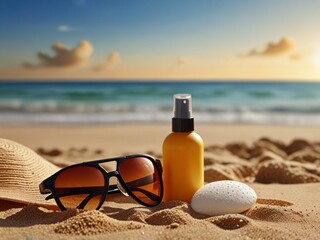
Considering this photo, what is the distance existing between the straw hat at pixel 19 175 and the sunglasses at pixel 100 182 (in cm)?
24

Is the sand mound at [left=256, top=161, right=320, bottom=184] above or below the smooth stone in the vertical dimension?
below

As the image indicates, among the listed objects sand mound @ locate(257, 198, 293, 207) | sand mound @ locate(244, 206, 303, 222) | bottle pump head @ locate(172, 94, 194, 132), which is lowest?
sand mound @ locate(257, 198, 293, 207)

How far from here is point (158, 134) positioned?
820 cm

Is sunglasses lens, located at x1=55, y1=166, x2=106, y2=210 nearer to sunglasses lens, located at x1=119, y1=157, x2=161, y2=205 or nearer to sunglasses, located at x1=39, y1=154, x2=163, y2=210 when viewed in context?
sunglasses, located at x1=39, y1=154, x2=163, y2=210

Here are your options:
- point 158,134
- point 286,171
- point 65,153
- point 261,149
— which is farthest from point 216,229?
point 158,134

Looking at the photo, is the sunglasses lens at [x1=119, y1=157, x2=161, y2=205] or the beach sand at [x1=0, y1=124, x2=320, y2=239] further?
the sunglasses lens at [x1=119, y1=157, x2=161, y2=205]

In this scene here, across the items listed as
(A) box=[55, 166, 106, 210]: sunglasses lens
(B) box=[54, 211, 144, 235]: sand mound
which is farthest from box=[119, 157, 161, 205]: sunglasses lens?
(B) box=[54, 211, 144, 235]: sand mound

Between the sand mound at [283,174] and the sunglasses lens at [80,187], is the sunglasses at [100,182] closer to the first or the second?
the sunglasses lens at [80,187]

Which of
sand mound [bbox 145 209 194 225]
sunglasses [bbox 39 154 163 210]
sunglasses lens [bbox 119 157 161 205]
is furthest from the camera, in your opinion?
sunglasses lens [bbox 119 157 161 205]

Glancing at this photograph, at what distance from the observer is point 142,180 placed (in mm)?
2625

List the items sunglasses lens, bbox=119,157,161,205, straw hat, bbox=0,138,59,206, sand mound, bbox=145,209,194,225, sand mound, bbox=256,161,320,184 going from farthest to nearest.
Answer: sand mound, bbox=256,161,320,184 → straw hat, bbox=0,138,59,206 → sunglasses lens, bbox=119,157,161,205 → sand mound, bbox=145,209,194,225

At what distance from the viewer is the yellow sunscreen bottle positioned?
2529 mm

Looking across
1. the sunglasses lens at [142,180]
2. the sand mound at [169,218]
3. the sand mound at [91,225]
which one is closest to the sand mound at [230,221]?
the sand mound at [169,218]

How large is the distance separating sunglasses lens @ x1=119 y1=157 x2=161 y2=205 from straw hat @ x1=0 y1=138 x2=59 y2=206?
429 mm
